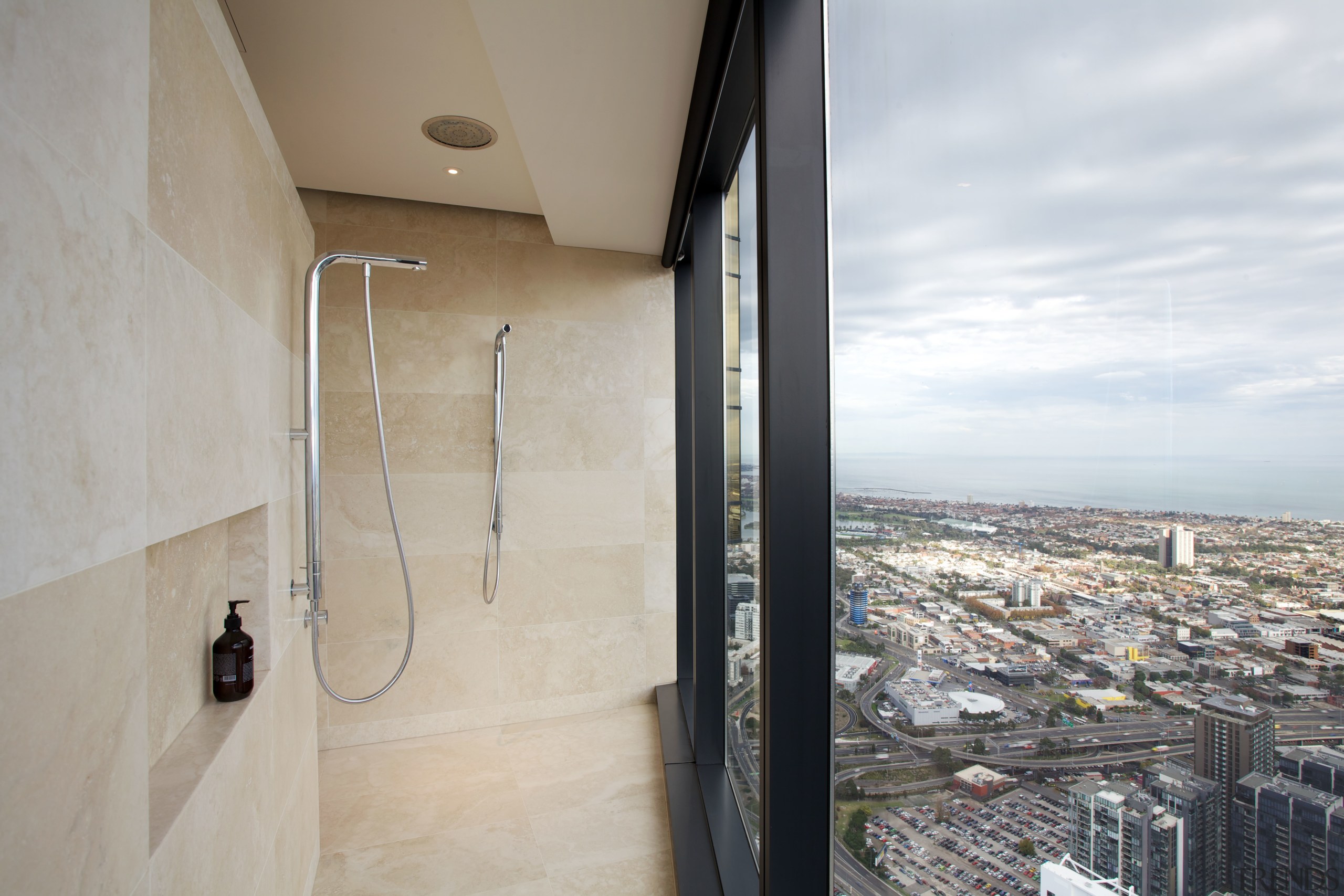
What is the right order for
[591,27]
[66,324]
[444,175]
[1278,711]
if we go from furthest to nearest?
[444,175]
[591,27]
[66,324]
[1278,711]

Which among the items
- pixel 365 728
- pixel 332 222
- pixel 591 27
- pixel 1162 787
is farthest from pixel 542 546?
pixel 1162 787

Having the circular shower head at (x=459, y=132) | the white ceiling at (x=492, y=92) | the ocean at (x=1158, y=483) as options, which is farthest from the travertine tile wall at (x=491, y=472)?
the ocean at (x=1158, y=483)

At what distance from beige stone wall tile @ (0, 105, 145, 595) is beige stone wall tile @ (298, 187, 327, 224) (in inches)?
86.3

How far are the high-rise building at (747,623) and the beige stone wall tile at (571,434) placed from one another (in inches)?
44.5

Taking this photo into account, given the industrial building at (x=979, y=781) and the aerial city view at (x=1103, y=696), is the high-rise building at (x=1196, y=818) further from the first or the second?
the industrial building at (x=979, y=781)

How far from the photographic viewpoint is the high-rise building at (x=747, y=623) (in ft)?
5.83

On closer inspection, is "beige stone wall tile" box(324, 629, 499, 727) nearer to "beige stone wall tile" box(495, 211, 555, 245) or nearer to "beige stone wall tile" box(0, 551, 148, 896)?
"beige stone wall tile" box(495, 211, 555, 245)

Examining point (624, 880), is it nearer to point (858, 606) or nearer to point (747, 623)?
point (747, 623)

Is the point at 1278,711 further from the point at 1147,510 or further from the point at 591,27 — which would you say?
the point at 591,27

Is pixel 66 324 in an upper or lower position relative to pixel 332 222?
lower

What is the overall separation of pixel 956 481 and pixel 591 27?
4.41 feet

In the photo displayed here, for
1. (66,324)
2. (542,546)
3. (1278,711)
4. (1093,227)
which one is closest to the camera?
(1278,711)

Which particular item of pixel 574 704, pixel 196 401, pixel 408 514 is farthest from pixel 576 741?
pixel 196 401

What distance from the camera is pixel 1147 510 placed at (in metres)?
0.39
